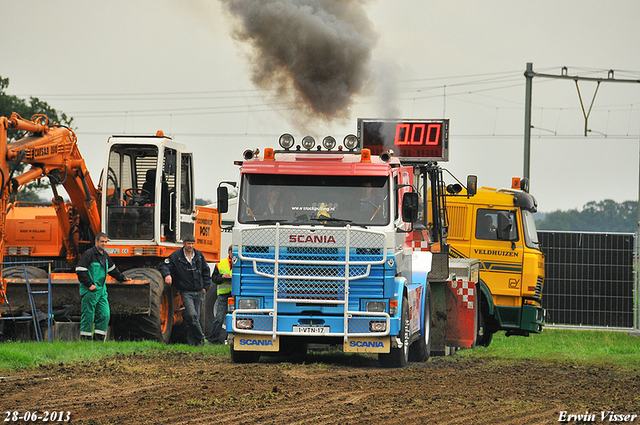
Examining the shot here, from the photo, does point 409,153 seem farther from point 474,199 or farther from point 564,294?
point 564,294

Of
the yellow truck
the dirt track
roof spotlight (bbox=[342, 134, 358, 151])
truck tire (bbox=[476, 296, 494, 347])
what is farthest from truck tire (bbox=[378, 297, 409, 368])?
the yellow truck

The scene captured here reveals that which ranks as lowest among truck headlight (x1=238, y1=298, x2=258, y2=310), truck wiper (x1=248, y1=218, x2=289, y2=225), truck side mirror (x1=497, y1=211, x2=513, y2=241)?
truck headlight (x1=238, y1=298, x2=258, y2=310)

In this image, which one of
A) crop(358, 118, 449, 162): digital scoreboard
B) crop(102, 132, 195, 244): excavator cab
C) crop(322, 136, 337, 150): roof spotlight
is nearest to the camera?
crop(322, 136, 337, 150): roof spotlight

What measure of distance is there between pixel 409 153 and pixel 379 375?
18.9ft

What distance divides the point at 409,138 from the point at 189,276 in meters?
4.60

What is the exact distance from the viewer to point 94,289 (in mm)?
14617

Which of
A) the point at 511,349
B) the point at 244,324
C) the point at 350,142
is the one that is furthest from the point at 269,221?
the point at 511,349

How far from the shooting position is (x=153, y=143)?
16641 millimetres

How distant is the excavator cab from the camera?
653 inches

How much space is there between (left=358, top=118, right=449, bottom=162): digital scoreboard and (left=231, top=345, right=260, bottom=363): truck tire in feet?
16.1

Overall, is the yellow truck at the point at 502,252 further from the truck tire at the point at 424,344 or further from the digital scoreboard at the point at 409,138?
the truck tire at the point at 424,344

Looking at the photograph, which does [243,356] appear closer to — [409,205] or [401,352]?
[401,352]

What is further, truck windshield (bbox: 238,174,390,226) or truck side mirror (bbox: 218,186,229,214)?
truck side mirror (bbox: 218,186,229,214)

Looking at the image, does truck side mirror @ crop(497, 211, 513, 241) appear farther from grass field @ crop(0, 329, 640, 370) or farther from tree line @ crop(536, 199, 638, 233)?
tree line @ crop(536, 199, 638, 233)
